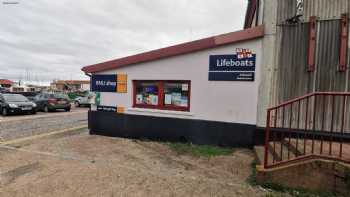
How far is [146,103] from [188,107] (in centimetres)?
157

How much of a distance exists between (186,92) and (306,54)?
11.3 ft

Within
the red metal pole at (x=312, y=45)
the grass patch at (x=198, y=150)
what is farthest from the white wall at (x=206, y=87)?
the red metal pole at (x=312, y=45)

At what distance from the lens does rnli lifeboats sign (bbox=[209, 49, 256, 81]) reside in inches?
244

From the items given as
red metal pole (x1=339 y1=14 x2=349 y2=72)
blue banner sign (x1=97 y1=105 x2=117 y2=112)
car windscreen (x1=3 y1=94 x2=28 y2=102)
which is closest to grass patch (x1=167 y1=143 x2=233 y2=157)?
blue banner sign (x1=97 y1=105 x2=117 y2=112)

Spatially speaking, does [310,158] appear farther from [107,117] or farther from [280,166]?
[107,117]

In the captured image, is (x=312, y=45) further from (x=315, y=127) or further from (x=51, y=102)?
(x=51, y=102)

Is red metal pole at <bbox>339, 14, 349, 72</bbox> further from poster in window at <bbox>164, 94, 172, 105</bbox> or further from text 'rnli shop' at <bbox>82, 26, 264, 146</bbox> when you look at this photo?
poster in window at <bbox>164, 94, 172, 105</bbox>

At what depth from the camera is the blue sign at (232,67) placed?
621 centimetres

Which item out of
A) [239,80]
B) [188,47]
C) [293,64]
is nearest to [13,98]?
[188,47]

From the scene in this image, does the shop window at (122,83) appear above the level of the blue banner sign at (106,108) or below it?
above

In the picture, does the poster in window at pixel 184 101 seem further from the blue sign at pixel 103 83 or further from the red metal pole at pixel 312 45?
the red metal pole at pixel 312 45

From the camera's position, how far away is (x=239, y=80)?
6336 millimetres

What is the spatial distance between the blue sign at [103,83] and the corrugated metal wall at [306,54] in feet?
17.6

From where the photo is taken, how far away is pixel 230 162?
210 inches
